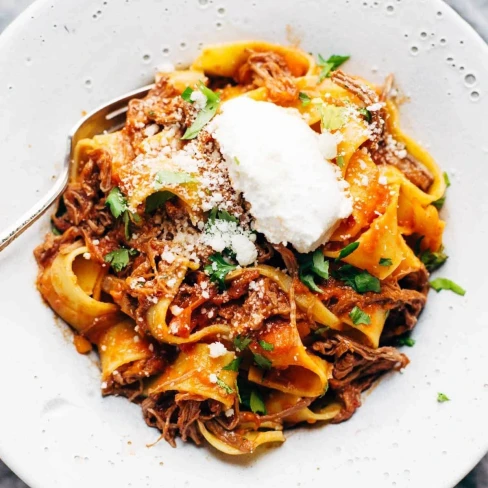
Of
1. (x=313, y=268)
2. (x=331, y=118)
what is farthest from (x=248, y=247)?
(x=331, y=118)

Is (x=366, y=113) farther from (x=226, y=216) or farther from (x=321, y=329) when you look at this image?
(x=321, y=329)

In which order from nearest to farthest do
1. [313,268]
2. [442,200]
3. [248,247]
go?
Answer: [248,247]
[313,268]
[442,200]

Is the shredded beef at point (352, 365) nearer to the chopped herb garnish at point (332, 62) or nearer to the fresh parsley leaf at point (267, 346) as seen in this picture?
the fresh parsley leaf at point (267, 346)

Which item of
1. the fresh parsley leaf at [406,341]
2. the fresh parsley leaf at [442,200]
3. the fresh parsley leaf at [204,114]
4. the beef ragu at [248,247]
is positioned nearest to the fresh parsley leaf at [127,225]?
the beef ragu at [248,247]

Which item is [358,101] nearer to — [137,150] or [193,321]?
[137,150]

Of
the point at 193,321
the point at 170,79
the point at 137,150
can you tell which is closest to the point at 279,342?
the point at 193,321

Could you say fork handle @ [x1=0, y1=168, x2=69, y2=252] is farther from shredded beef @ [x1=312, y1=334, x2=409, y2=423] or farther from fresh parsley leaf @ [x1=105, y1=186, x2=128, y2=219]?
shredded beef @ [x1=312, y1=334, x2=409, y2=423]
